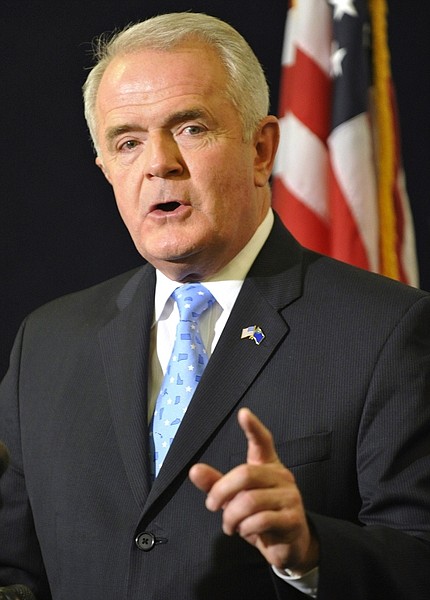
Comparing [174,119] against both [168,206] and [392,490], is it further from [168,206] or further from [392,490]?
[392,490]

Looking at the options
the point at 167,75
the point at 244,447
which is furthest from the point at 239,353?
the point at 167,75

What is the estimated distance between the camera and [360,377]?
187cm

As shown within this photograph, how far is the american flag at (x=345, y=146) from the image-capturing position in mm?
2986

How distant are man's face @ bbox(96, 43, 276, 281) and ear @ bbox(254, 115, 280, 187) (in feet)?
0.19

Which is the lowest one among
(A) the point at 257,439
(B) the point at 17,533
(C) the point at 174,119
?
(B) the point at 17,533

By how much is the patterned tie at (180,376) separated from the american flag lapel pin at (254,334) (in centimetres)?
9

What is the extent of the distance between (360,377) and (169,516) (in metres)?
0.41

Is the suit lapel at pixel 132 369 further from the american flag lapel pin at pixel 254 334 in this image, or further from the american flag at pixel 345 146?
the american flag at pixel 345 146

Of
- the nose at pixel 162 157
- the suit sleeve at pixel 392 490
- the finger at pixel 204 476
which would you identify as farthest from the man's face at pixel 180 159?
the finger at pixel 204 476

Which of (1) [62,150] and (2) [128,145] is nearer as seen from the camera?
(2) [128,145]

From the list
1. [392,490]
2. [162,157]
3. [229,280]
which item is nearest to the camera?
[392,490]

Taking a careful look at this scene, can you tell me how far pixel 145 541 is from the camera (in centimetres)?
184

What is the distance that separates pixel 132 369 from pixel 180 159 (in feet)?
1.33

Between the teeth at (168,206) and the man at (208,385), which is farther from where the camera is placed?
the teeth at (168,206)
